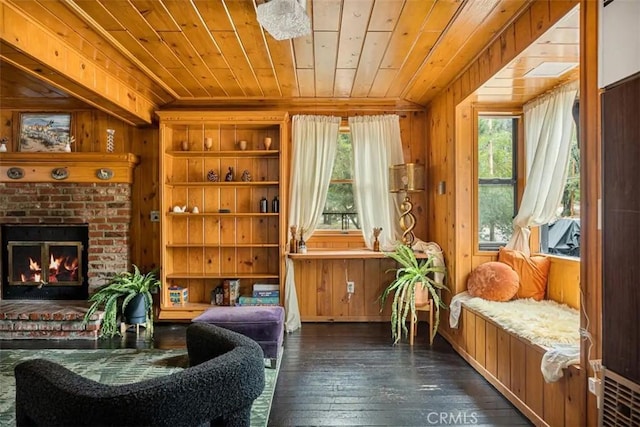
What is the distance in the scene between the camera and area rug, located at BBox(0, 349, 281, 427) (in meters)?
2.49

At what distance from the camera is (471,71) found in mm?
3137

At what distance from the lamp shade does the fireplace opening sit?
344 centimetres

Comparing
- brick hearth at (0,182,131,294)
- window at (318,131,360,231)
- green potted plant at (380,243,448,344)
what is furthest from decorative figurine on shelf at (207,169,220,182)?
green potted plant at (380,243,448,344)

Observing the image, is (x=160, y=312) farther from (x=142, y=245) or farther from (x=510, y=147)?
(x=510, y=147)

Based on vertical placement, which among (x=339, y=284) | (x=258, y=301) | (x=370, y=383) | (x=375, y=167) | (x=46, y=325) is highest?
(x=375, y=167)

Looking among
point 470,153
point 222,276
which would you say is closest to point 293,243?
point 222,276

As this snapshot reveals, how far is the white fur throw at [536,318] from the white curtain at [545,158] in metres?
0.65

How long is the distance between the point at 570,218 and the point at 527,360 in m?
1.48

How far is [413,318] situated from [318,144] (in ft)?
6.73

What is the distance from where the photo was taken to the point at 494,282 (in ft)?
10.4

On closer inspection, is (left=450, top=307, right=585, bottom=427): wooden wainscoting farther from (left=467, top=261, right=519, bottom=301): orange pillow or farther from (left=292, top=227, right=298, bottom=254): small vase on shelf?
(left=292, top=227, right=298, bottom=254): small vase on shelf

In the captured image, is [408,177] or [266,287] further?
[266,287]

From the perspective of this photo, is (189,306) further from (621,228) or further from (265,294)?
(621,228)

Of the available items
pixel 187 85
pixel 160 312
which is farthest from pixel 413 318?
pixel 187 85
